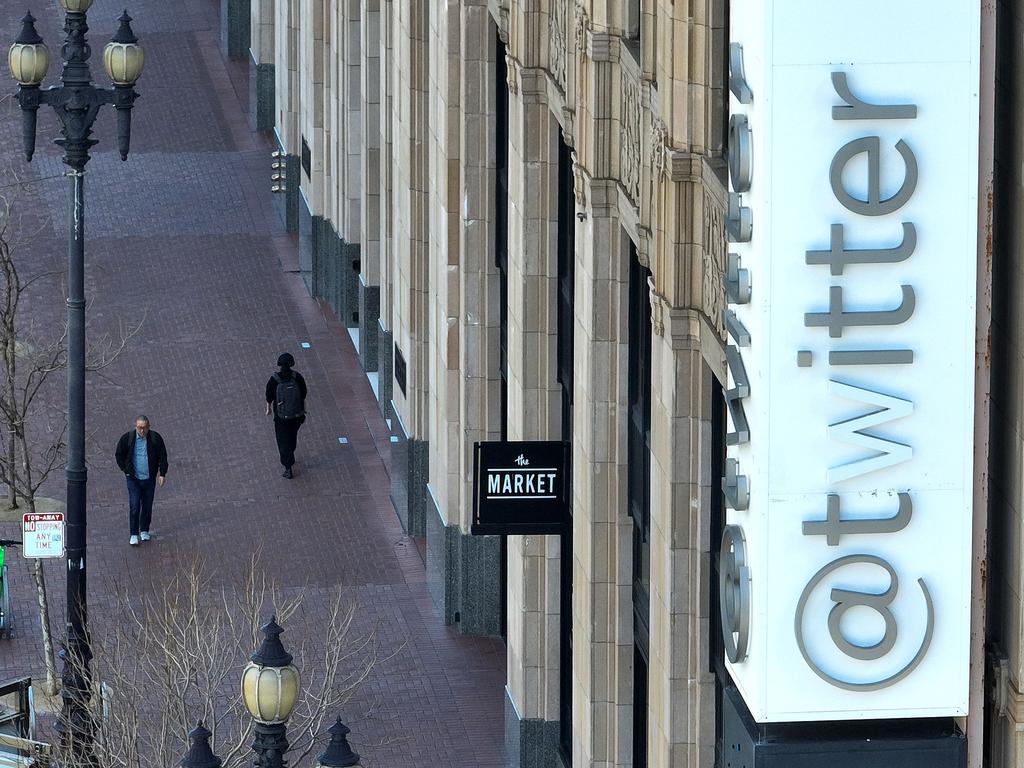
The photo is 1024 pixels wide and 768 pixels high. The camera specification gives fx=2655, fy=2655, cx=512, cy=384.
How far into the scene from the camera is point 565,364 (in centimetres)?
2784

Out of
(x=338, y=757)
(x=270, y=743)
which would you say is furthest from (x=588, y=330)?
(x=338, y=757)

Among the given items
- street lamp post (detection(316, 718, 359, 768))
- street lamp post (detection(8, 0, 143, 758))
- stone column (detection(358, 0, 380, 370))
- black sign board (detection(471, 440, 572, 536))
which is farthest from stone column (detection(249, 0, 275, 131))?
street lamp post (detection(316, 718, 359, 768))

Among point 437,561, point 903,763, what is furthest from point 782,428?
point 437,561

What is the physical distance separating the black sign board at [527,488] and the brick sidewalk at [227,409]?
374 centimetres

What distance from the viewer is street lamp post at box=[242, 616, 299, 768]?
1825 cm

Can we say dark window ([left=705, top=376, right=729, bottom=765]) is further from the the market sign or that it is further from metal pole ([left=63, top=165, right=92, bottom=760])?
metal pole ([left=63, top=165, right=92, bottom=760])

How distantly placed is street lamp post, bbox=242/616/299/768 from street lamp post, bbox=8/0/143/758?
6.70 metres

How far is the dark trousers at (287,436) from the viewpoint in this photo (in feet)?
125

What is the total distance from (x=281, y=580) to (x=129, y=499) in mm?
2792

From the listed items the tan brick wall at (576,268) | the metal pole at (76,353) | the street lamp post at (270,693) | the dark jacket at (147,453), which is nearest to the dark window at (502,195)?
the tan brick wall at (576,268)

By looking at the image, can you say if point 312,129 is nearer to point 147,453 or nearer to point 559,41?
point 147,453

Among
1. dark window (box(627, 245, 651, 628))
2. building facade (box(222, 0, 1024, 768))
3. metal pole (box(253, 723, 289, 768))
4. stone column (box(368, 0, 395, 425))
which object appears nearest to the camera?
building facade (box(222, 0, 1024, 768))

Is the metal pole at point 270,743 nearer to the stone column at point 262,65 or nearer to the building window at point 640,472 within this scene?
the building window at point 640,472

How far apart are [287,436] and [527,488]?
39.2 feet
